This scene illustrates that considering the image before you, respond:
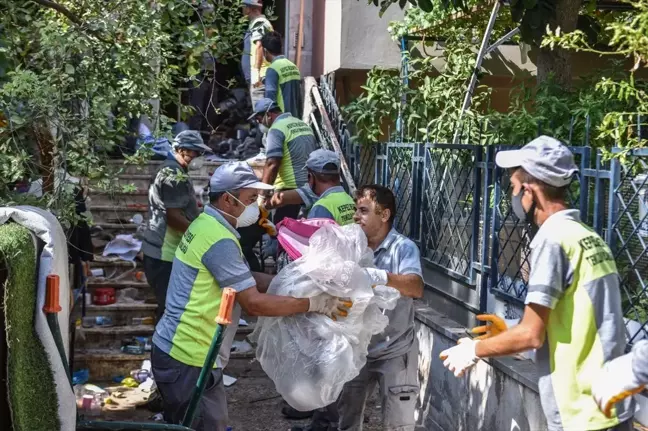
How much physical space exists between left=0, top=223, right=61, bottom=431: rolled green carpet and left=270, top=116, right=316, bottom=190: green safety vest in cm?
476

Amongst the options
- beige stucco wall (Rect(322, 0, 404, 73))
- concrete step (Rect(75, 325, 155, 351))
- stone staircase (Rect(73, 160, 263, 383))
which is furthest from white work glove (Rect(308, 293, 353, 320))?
beige stucco wall (Rect(322, 0, 404, 73))

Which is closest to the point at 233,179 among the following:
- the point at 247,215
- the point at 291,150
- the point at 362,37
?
the point at 247,215

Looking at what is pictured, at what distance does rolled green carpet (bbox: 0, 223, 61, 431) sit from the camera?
3477 mm

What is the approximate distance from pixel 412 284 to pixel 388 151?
2.92 meters

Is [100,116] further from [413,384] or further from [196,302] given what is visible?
[413,384]

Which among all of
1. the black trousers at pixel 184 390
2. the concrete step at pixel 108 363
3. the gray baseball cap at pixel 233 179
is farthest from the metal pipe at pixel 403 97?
the black trousers at pixel 184 390

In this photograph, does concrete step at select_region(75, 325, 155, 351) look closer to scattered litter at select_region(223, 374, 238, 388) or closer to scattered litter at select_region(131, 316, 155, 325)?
scattered litter at select_region(131, 316, 155, 325)

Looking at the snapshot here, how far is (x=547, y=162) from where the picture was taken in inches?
141

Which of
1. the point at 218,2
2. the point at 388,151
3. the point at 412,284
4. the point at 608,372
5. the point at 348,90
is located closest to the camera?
the point at 608,372

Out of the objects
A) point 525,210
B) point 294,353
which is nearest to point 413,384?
point 294,353

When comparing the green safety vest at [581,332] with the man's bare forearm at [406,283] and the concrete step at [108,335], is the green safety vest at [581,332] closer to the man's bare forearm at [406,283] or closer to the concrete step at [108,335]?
the man's bare forearm at [406,283]

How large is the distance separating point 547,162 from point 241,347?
5231 millimetres

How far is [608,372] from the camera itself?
3299mm

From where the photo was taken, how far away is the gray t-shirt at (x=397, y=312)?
5297 millimetres
